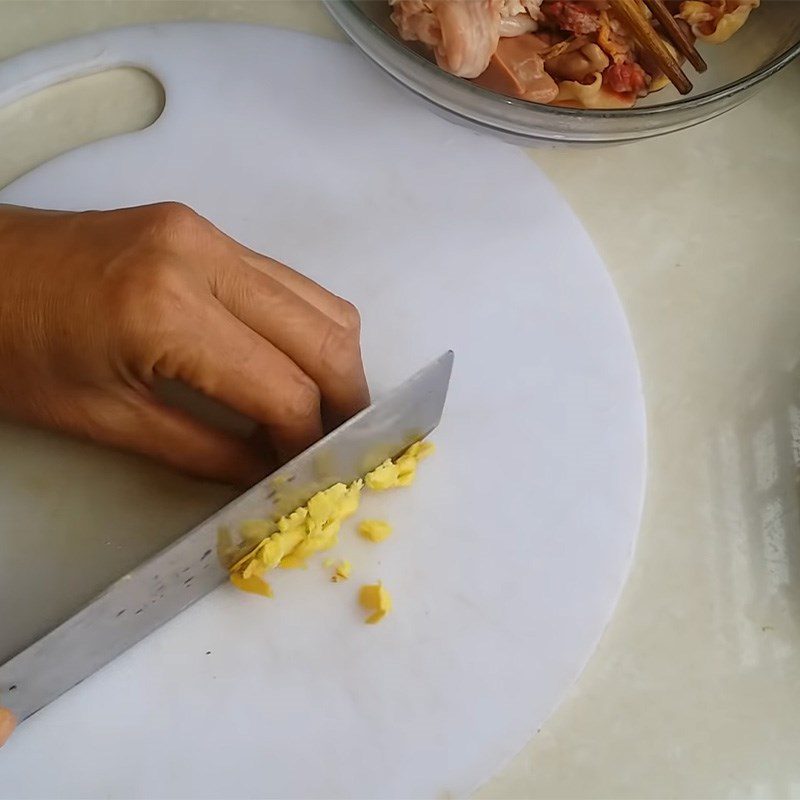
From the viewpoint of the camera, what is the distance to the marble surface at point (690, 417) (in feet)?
2.65

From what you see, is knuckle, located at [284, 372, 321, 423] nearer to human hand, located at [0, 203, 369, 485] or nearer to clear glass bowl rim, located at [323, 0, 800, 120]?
human hand, located at [0, 203, 369, 485]

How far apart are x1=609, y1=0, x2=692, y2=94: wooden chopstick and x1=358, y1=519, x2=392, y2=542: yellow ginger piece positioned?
59 centimetres

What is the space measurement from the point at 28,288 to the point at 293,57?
1.60 feet

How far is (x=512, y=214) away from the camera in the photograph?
3.31 feet

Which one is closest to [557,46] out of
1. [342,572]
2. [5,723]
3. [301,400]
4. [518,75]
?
[518,75]

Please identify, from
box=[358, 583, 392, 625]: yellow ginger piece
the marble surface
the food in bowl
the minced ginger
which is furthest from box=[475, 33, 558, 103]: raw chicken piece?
box=[358, 583, 392, 625]: yellow ginger piece

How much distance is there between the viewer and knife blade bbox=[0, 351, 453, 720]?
2.32ft

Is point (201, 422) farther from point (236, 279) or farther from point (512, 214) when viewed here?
point (512, 214)

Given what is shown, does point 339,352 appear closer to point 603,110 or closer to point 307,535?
point 307,535

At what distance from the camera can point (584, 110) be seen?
0.90m

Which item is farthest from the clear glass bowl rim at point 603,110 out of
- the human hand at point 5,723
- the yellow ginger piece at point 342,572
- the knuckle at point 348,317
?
the human hand at point 5,723

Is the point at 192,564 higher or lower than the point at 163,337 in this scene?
lower

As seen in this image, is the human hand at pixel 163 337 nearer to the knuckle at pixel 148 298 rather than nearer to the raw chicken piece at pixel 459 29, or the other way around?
the knuckle at pixel 148 298

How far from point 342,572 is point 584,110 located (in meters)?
0.52
